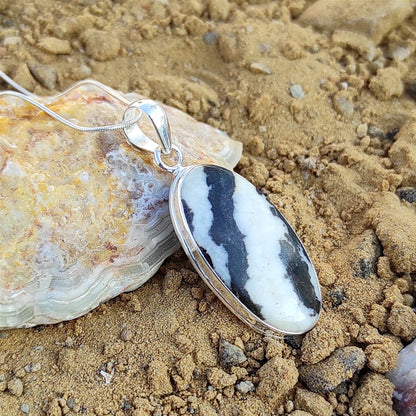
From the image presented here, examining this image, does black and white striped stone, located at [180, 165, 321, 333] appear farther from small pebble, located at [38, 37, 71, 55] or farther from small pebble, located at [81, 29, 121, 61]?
small pebble, located at [38, 37, 71, 55]

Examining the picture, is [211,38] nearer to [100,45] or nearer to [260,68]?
[260,68]

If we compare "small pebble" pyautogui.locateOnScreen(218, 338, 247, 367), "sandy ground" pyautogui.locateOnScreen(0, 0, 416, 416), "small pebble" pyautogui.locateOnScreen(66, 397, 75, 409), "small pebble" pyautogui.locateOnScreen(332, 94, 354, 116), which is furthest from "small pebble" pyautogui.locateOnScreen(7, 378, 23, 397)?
"small pebble" pyautogui.locateOnScreen(332, 94, 354, 116)

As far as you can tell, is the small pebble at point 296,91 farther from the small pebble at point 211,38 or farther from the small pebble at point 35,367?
the small pebble at point 35,367

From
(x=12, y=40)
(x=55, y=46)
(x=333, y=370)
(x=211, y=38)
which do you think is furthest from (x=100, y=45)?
(x=333, y=370)

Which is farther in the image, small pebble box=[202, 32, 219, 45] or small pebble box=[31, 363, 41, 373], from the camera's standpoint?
small pebble box=[202, 32, 219, 45]

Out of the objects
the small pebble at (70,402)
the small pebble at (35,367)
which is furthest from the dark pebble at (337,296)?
the small pebble at (35,367)
